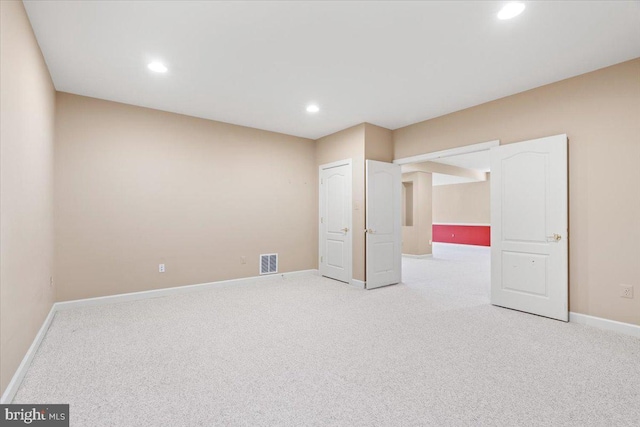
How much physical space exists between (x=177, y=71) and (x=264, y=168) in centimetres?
229

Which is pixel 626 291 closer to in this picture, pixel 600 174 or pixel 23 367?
pixel 600 174

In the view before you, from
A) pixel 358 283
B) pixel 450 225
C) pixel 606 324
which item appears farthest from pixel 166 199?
pixel 450 225

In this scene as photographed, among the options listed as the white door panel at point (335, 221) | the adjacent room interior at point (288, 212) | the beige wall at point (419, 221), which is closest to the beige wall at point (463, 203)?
the beige wall at point (419, 221)

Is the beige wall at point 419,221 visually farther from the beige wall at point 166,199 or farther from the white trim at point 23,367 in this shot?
the white trim at point 23,367

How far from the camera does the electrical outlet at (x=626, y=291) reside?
2854 millimetres

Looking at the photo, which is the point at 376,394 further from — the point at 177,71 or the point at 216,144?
the point at 216,144

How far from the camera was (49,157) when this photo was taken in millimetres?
3234

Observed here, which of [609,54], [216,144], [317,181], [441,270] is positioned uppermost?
[609,54]

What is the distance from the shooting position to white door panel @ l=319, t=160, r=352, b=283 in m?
5.05

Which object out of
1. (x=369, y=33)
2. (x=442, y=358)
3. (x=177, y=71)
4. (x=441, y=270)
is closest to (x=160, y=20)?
(x=177, y=71)

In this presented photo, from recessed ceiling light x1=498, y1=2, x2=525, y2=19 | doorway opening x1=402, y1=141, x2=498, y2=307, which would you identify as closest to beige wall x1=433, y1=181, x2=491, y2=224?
doorway opening x1=402, y1=141, x2=498, y2=307

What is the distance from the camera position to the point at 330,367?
222cm

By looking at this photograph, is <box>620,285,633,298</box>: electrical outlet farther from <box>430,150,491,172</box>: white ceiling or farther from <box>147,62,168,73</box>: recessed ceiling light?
<box>147,62,168,73</box>: recessed ceiling light

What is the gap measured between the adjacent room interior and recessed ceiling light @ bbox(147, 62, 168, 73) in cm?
2
